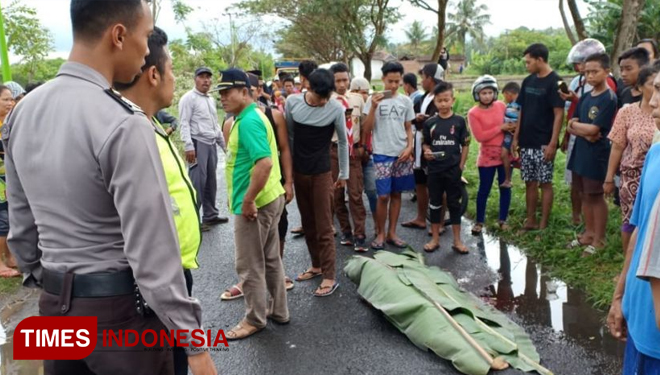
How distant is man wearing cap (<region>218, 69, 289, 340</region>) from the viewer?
340 centimetres

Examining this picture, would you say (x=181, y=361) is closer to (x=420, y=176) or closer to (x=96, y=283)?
(x=96, y=283)

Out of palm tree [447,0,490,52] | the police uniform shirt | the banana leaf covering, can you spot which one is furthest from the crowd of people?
palm tree [447,0,490,52]

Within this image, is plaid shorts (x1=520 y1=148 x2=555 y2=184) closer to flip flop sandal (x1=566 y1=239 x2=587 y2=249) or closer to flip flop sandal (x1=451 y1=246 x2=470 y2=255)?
flip flop sandal (x1=566 y1=239 x2=587 y2=249)

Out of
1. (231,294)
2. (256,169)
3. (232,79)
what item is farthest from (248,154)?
(231,294)

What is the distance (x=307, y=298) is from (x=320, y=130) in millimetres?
1524

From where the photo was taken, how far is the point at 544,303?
13.8 ft

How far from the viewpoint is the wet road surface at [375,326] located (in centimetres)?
329

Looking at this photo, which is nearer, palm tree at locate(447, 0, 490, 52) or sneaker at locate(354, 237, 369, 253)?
sneaker at locate(354, 237, 369, 253)

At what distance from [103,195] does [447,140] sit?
4.44m

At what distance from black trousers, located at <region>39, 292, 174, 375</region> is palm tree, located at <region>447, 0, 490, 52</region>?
62146mm

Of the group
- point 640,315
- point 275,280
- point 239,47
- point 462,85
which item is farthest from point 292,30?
point 640,315

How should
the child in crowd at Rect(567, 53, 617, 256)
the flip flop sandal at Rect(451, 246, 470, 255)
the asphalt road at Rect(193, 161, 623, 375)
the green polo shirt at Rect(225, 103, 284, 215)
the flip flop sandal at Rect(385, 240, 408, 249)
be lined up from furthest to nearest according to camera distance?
1. the flip flop sandal at Rect(385, 240, 408, 249)
2. the flip flop sandal at Rect(451, 246, 470, 255)
3. the child in crowd at Rect(567, 53, 617, 256)
4. the green polo shirt at Rect(225, 103, 284, 215)
5. the asphalt road at Rect(193, 161, 623, 375)

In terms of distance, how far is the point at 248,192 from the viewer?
3.40m

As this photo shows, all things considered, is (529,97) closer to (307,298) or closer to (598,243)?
(598,243)
